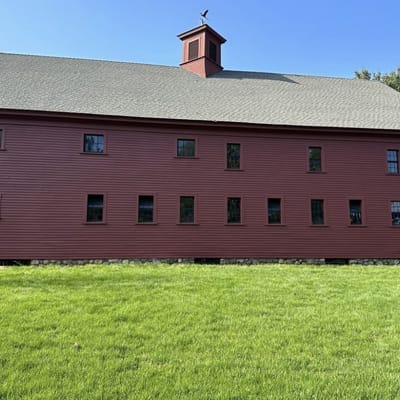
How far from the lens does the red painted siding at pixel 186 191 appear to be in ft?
48.0

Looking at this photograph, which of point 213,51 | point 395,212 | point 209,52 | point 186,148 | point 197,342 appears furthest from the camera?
point 213,51

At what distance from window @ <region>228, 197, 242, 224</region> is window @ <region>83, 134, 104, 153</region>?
19.2 feet

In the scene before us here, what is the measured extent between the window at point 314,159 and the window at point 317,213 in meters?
1.47

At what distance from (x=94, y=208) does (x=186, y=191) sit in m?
3.84

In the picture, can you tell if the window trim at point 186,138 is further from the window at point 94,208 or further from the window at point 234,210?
the window at point 94,208

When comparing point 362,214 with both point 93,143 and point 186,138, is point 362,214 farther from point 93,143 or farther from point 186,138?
point 93,143

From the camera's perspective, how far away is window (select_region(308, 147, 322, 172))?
16578 mm

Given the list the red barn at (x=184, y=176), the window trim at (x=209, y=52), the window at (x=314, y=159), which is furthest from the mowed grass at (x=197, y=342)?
the window trim at (x=209, y=52)

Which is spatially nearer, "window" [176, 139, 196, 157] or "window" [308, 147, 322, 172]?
"window" [176, 139, 196, 157]

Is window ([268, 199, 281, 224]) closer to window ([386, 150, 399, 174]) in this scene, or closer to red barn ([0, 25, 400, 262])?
red barn ([0, 25, 400, 262])

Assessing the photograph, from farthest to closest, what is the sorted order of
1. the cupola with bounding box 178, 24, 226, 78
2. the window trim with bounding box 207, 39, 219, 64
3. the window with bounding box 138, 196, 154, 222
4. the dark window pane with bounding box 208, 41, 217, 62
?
the dark window pane with bounding box 208, 41, 217, 62, the window trim with bounding box 207, 39, 219, 64, the cupola with bounding box 178, 24, 226, 78, the window with bounding box 138, 196, 154, 222

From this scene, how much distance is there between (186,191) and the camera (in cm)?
1555

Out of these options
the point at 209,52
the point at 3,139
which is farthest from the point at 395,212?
the point at 3,139

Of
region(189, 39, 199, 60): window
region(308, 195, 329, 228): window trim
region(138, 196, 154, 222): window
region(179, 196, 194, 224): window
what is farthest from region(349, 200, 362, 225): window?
region(189, 39, 199, 60): window
